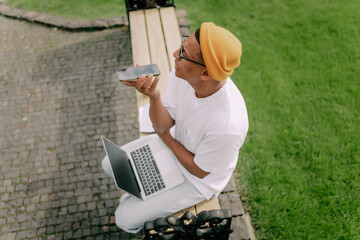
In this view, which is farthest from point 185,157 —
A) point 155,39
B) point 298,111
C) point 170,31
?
point 298,111

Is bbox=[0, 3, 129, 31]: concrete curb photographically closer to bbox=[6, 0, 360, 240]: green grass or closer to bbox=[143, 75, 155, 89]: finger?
bbox=[6, 0, 360, 240]: green grass

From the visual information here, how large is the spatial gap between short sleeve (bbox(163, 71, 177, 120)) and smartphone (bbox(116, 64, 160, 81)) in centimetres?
19

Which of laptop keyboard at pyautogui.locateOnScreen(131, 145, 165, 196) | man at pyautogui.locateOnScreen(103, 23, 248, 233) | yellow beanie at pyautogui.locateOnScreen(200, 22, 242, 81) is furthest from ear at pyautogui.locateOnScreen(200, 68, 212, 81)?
laptop keyboard at pyautogui.locateOnScreen(131, 145, 165, 196)

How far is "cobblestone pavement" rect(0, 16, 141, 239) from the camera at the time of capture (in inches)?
140

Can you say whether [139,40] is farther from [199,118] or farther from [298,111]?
[298,111]

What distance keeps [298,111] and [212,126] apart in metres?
2.66

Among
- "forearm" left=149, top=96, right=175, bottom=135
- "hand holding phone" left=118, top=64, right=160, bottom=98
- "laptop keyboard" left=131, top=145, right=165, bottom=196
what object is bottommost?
"laptop keyboard" left=131, top=145, right=165, bottom=196

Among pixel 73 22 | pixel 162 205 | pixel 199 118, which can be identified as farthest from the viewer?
pixel 73 22

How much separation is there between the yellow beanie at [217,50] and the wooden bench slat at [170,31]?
186cm

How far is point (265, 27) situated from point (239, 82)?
154 cm

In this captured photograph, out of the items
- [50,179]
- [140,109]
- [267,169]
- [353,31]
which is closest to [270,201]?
[267,169]

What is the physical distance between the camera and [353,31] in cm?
523

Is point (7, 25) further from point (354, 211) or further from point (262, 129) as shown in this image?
point (354, 211)

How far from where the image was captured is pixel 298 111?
4.31 m
